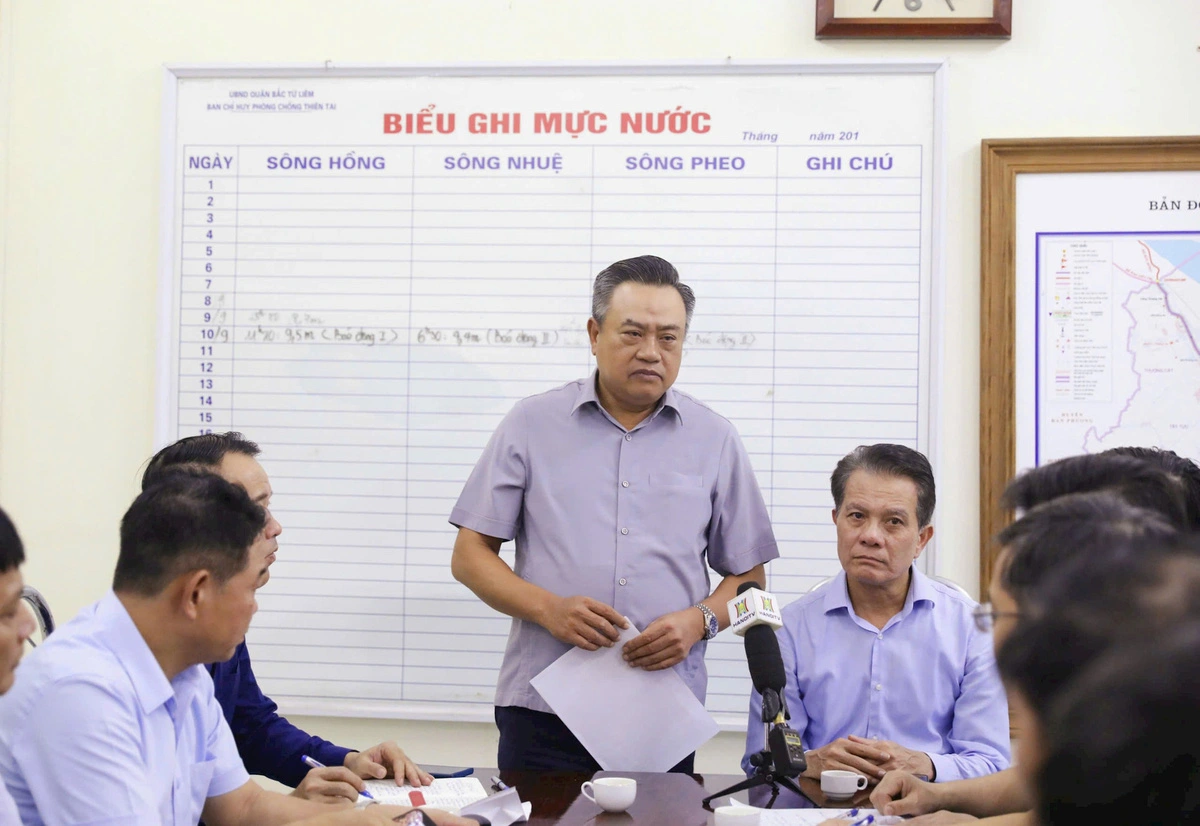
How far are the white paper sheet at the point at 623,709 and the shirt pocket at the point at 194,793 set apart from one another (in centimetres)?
67

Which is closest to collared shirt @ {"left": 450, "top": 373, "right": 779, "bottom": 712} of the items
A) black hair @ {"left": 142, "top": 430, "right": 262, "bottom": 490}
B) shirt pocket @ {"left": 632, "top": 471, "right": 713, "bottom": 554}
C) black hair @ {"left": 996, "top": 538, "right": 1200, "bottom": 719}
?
shirt pocket @ {"left": 632, "top": 471, "right": 713, "bottom": 554}

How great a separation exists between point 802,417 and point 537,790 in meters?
1.42

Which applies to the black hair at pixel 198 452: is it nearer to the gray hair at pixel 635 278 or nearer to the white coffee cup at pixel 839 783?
the gray hair at pixel 635 278

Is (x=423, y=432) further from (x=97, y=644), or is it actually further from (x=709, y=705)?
(x=97, y=644)

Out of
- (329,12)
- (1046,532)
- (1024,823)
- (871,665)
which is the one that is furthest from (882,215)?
(1046,532)

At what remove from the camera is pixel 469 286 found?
310cm

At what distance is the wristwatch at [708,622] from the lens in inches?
90.7

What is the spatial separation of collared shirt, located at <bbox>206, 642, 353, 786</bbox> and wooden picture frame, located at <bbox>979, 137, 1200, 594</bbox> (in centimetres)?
181

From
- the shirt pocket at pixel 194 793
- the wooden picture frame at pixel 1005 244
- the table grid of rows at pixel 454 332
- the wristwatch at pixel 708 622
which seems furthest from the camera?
the table grid of rows at pixel 454 332

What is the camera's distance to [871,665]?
228cm

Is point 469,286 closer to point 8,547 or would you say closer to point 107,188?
point 107,188

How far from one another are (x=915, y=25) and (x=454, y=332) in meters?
1.51

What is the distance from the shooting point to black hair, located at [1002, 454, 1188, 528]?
4.98 ft

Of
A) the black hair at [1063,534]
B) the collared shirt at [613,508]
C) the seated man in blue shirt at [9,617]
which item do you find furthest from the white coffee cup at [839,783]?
the seated man in blue shirt at [9,617]
